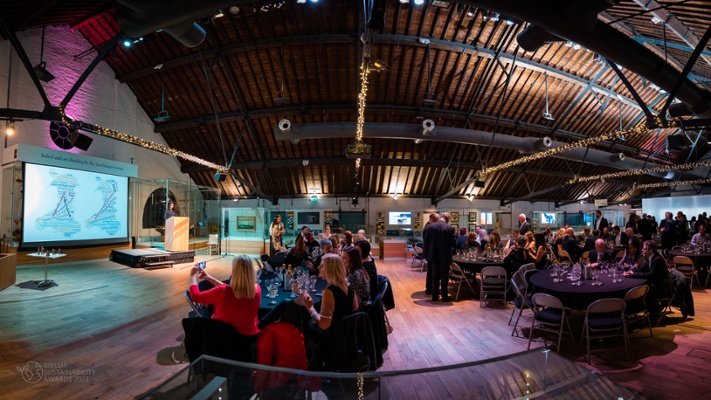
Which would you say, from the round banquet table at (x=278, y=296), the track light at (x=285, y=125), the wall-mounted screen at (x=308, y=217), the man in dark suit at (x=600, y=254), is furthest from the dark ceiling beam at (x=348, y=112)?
the round banquet table at (x=278, y=296)

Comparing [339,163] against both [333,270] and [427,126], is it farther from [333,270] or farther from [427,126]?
[333,270]

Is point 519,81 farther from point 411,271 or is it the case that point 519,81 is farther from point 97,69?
point 97,69

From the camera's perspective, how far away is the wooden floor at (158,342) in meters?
3.43

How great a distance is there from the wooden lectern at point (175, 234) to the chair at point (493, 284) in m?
10.7

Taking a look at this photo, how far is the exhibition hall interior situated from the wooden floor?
43 millimetres

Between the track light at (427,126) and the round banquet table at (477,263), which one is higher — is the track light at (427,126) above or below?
above

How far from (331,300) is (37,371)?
11.2 ft

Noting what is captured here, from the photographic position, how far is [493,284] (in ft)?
22.0

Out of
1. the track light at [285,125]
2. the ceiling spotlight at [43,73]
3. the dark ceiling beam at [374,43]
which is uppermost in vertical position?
the dark ceiling beam at [374,43]

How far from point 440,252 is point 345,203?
37.9ft

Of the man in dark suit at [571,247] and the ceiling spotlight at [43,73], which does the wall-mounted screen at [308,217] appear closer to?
the ceiling spotlight at [43,73]

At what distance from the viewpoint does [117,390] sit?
325cm

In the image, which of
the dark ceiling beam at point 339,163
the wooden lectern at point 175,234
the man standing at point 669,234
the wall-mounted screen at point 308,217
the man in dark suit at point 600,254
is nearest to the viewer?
the man in dark suit at point 600,254

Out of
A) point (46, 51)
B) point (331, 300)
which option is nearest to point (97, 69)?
point (46, 51)
